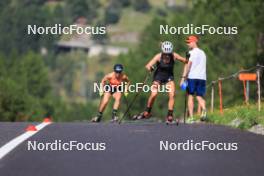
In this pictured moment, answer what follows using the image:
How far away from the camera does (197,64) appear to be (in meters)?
20.2

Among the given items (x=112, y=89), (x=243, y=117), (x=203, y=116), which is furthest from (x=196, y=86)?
(x=112, y=89)

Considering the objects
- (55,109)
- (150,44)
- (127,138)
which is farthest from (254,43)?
(55,109)

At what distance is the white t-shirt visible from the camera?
66.1 feet

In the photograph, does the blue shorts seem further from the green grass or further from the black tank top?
the black tank top

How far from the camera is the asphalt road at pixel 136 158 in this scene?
10109 mm

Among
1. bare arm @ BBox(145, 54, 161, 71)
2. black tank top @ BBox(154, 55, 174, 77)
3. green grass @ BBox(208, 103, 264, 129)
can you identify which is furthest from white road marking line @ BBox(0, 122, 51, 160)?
black tank top @ BBox(154, 55, 174, 77)

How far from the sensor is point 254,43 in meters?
64.6

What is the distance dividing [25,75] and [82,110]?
2866 centimetres

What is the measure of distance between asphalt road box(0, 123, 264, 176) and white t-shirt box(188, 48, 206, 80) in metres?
5.38

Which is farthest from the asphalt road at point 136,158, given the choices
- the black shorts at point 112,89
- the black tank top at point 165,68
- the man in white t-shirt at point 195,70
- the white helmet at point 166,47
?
the black shorts at point 112,89

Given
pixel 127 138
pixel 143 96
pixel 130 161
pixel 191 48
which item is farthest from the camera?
pixel 143 96

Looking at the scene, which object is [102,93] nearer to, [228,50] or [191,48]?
[191,48]

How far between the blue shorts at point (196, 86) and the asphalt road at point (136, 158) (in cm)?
554

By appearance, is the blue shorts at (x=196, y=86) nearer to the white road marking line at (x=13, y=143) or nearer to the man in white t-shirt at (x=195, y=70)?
the man in white t-shirt at (x=195, y=70)
